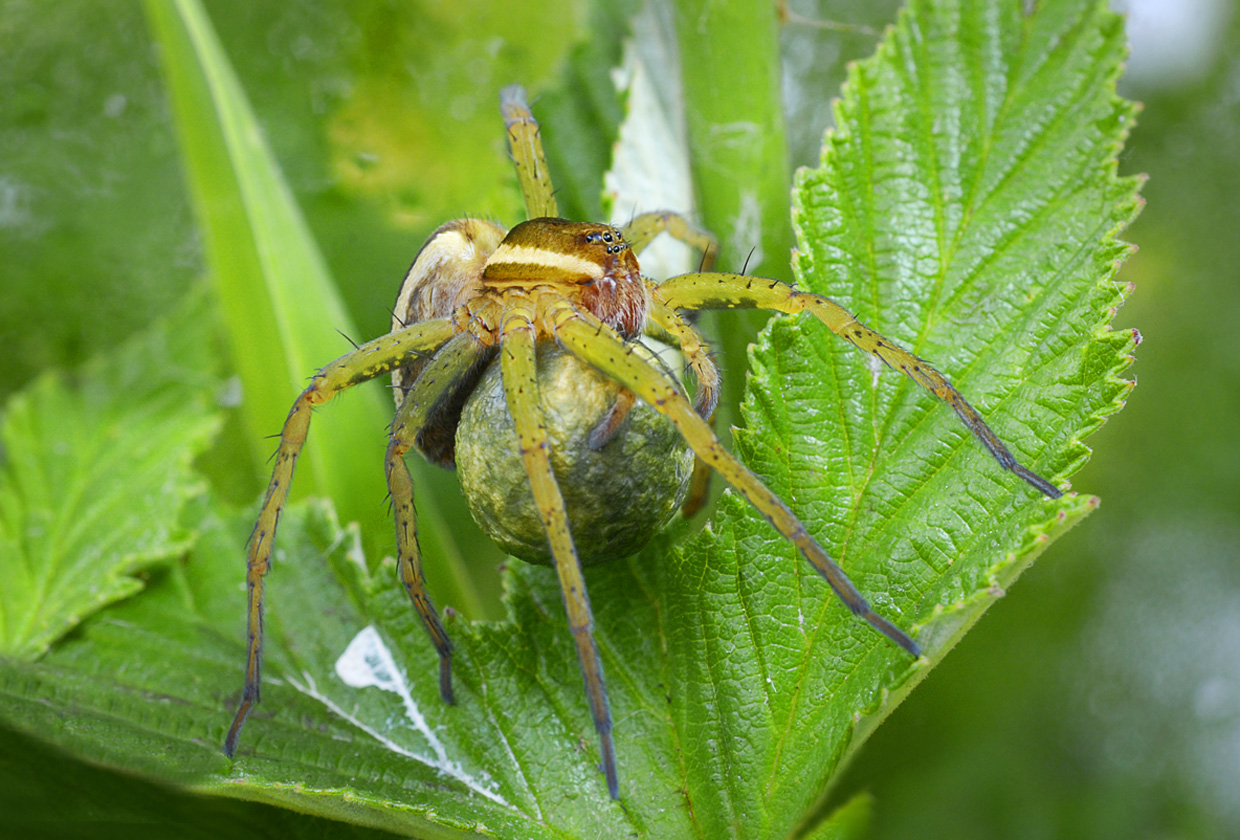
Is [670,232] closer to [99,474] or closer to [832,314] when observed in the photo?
[832,314]

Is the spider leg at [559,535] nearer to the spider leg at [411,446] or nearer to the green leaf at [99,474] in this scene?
the spider leg at [411,446]

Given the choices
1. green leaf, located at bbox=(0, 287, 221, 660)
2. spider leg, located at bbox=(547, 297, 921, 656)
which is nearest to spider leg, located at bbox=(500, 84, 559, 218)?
spider leg, located at bbox=(547, 297, 921, 656)

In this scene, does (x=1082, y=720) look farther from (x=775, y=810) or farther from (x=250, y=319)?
(x=250, y=319)

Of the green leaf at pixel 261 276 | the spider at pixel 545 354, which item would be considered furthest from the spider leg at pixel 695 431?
the green leaf at pixel 261 276

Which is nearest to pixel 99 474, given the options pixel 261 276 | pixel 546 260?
pixel 261 276

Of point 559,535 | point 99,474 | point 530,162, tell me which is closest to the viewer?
point 559,535

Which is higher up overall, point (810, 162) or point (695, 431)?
point (810, 162)
